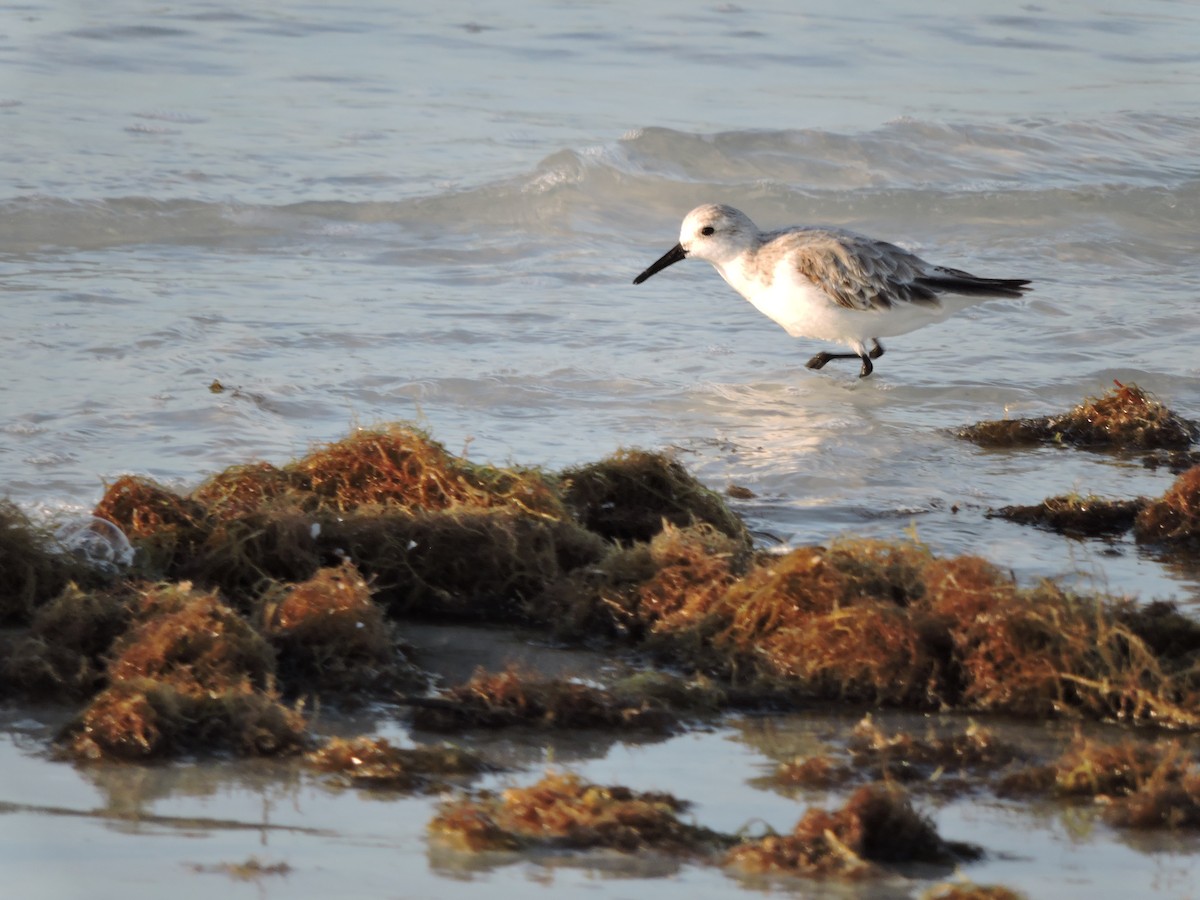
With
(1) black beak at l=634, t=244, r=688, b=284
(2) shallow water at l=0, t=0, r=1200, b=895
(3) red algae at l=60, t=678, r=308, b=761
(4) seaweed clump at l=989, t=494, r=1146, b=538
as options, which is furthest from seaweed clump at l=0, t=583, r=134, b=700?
(1) black beak at l=634, t=244, r=688, b=284

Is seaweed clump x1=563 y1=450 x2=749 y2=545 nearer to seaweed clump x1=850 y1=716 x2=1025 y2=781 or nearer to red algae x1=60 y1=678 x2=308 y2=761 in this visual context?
seaweed clump x1=850 y1=716 x2=1025 y2=781

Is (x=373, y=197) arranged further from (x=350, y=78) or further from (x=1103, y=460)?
(x=1103, y=460)

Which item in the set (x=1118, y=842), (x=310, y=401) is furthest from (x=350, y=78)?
(x=1118, y=842)

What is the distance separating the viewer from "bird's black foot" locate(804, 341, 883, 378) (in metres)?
8.97

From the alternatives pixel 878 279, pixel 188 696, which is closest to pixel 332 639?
pixel 188 696

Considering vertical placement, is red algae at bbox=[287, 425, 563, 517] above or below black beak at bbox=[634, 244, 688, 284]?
below

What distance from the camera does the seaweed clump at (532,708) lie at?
13.1 ft

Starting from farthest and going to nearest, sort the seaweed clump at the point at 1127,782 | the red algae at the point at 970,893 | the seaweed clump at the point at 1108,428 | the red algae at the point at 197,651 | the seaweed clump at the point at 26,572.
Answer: the seaweed clump at the point at 1108,428 → the seaweed clump at the point at 26,572 → the red algae at the point at 197,651 → the seaweed clump at the point at 1127,782 → the red algae at the point at 970,893

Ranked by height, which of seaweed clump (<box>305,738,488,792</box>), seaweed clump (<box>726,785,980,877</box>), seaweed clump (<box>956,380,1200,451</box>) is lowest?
seaweed clump (<box>305,738,488,792</box>)

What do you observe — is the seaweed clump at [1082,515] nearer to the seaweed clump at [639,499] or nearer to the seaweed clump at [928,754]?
the seaweed clump at [639,499]

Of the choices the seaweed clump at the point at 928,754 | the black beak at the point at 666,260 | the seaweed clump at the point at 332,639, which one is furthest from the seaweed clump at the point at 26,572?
the black beak at the point at 666,260

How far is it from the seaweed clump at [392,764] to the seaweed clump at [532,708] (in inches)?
9.4

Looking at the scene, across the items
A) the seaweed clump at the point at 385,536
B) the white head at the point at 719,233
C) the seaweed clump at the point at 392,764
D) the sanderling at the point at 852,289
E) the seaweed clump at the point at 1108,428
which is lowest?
the seaweed clump at the point at 392,764

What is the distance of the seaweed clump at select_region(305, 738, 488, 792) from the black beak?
20.8 ft
